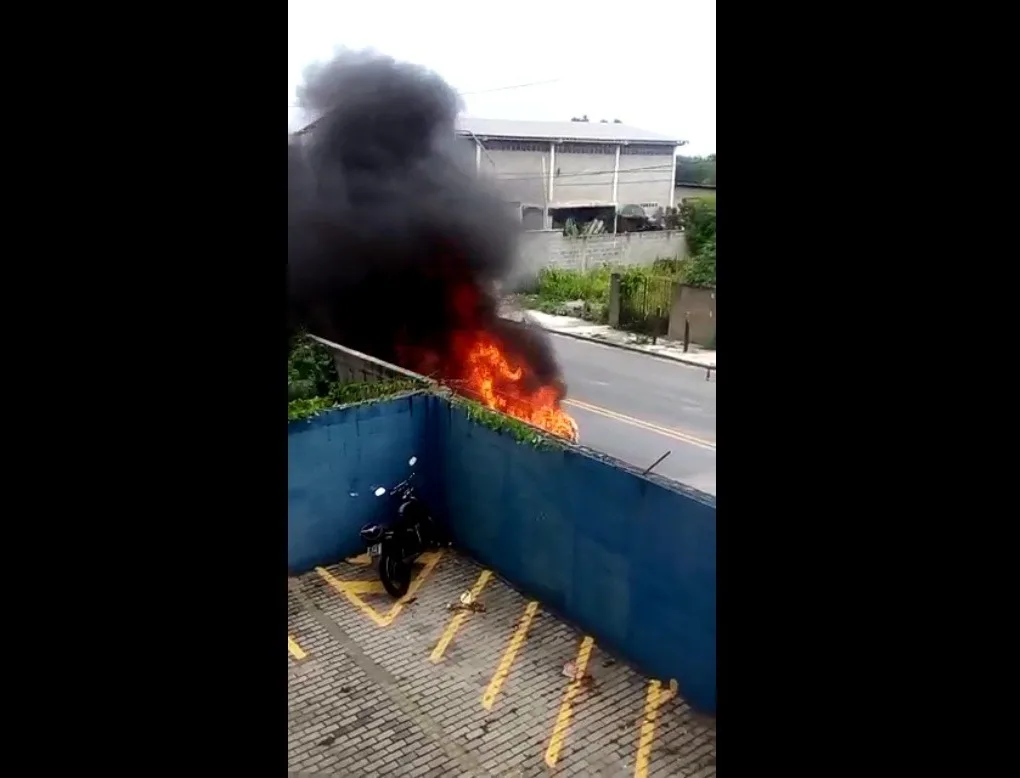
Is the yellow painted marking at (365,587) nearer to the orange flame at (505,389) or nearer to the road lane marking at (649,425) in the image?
the orange flame at (505,389)

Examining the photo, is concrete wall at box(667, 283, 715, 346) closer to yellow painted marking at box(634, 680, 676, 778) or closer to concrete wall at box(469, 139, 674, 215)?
concrete wall at box(469, 139, 674, 215)

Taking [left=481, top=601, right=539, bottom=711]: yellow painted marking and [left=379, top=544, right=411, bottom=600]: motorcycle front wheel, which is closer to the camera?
[left=481, top=601, right=539, bottom=711]: yellow painted marking

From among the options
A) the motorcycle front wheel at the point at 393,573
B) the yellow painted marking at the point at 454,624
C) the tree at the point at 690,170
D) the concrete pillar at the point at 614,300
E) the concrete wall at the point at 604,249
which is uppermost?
the tree at the point at 690,170

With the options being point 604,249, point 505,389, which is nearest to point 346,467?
point 505,389

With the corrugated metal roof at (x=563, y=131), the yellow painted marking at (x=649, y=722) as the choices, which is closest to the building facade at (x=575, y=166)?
the corrugated metal roof at (x=563, y=131)

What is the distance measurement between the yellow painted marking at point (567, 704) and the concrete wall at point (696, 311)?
9615mm

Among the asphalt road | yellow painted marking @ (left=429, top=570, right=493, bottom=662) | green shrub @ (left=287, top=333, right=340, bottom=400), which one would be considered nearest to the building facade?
the asphalt road

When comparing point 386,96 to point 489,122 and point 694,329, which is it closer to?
point 489,122

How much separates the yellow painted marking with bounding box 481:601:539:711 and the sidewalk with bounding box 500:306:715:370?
266 inches

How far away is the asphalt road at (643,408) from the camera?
8914 mm

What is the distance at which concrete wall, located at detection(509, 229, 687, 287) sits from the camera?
16.7 m

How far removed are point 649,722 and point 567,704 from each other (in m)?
0.47

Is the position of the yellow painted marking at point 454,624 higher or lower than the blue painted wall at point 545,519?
lower
